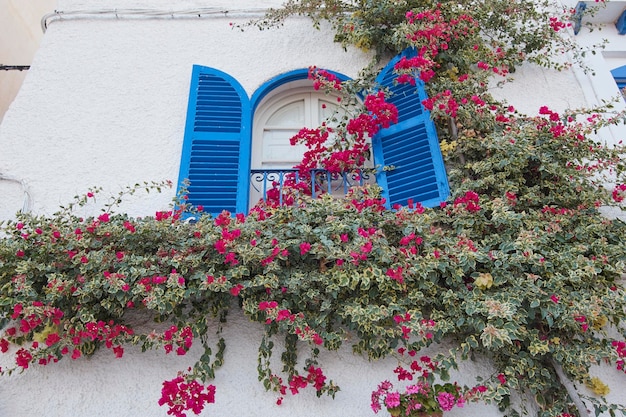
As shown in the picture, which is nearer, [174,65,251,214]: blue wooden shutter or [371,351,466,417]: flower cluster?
[371,351,466,417]: flower cluster

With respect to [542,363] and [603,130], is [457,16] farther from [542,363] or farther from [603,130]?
[542,363]

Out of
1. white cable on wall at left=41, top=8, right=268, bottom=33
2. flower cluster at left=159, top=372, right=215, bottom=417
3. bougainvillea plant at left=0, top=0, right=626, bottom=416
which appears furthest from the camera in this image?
white cable on wall at left=41, top=8, right=268, bottom=33

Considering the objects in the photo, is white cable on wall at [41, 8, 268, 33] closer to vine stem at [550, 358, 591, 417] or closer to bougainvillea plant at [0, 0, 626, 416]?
bougainvillea plant at [0, 0, 626, 416]

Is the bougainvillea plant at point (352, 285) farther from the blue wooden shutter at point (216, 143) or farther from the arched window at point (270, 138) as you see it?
the blue wooden shutter at point (216, 143)

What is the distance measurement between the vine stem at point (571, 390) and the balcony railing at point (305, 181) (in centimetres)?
196

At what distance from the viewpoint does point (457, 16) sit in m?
4.62

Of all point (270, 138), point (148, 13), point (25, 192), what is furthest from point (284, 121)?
point (25, 192)

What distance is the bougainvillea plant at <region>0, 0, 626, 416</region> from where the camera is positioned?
2996 millimetres

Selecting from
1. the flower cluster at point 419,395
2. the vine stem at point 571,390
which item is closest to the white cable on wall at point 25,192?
the flower cluster at point 419,395

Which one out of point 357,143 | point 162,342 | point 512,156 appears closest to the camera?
point 162,342

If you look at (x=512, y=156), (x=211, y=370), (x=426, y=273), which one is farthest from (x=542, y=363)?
(x=211, y=370)

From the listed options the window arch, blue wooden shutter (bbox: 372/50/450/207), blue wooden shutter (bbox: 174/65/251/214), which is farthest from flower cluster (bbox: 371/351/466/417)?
the window arch

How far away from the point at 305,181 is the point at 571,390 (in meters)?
2.35

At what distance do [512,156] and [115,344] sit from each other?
2974 millimetres
